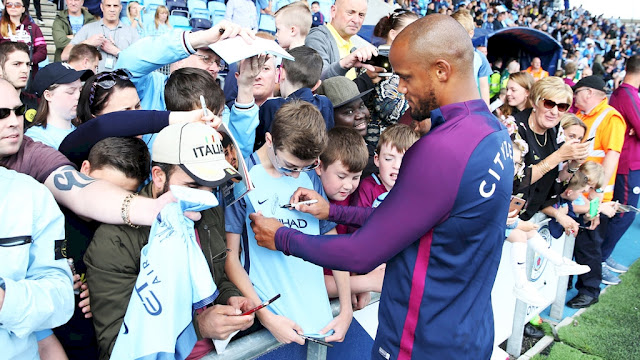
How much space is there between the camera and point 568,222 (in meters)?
4.38

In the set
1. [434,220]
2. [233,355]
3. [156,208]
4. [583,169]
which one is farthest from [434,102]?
[583,169]

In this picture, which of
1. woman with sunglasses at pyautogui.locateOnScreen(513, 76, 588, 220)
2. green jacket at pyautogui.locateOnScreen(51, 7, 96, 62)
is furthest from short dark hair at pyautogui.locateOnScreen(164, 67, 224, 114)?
green jacket at pyautogui.locateOnScreen(51, 7, 96, 62)

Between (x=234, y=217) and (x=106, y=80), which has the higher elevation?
(x=106, y=80)

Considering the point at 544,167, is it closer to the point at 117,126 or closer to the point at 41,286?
the point at 117,126

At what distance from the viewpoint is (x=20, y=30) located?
6.28 meters

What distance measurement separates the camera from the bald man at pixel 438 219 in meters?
1.60

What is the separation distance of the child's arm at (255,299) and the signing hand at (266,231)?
1.00ft

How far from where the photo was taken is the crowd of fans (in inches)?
68.2

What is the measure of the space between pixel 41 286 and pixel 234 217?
95 cm

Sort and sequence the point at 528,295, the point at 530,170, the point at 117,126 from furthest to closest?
the point at 530,170 → the point at 528,295 → the point at 117,126

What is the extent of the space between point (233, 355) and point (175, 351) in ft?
1.04

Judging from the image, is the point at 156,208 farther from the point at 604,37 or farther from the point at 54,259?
the point at 604,37

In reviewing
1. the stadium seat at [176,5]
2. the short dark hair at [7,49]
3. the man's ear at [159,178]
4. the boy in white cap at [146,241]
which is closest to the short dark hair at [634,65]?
the boy in white cap at [146,241]

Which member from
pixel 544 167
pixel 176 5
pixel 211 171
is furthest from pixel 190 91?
pixel 176 5
